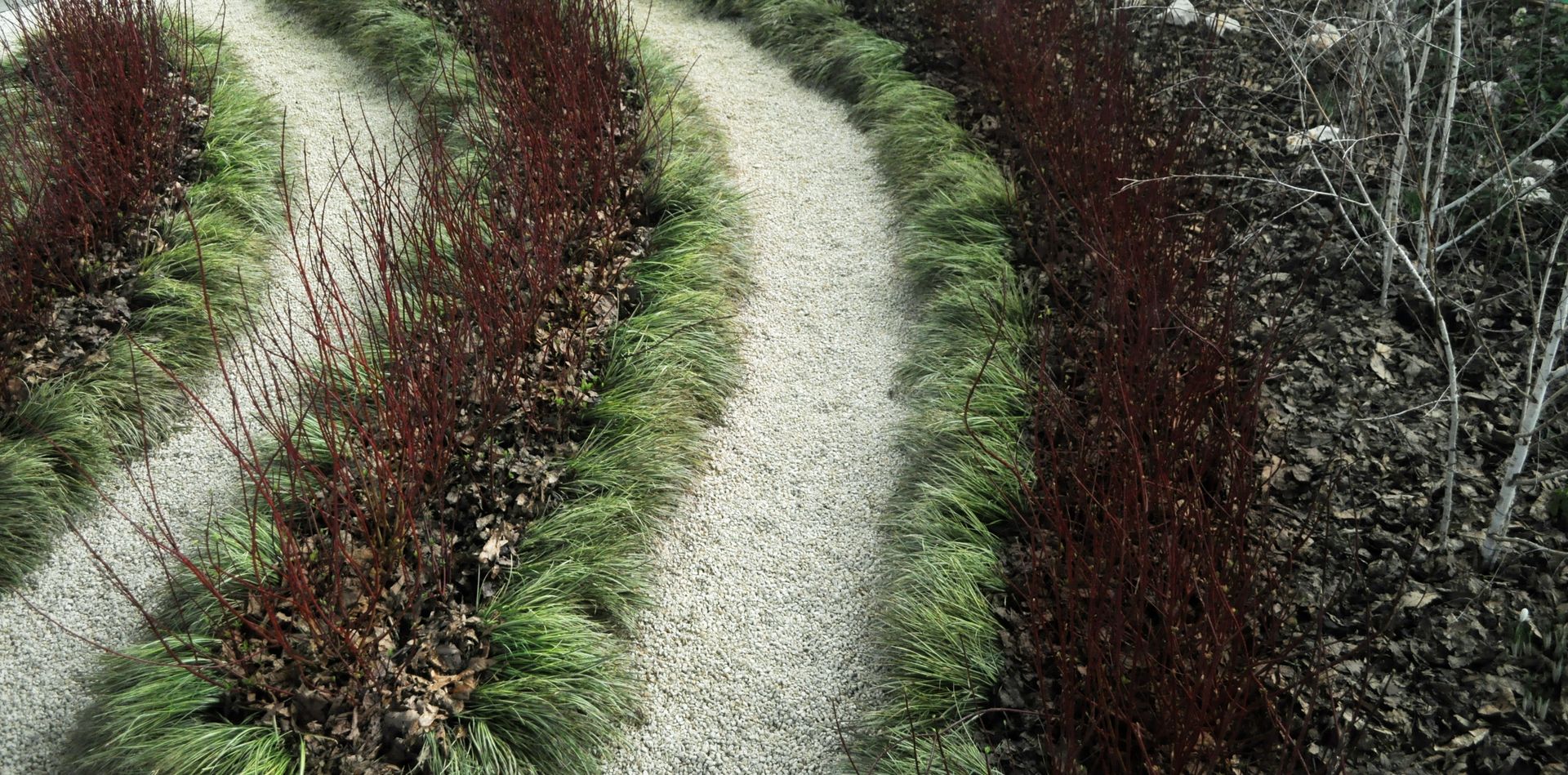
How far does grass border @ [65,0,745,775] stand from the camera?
116 inches

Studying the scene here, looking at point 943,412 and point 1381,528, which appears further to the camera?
point 943,412

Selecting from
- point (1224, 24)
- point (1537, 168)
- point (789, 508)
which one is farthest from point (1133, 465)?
point (1224, 24)

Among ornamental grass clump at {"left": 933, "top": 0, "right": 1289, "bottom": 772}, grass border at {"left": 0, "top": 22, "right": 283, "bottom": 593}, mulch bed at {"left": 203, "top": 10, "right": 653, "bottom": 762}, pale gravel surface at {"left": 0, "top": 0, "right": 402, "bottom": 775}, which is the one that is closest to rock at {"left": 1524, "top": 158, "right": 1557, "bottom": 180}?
ornamental grass clump at {"left": 933, "top": 0, "right": 1289, "bottom": 772}

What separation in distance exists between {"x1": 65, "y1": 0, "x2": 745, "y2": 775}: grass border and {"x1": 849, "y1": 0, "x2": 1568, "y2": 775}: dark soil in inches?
48.5

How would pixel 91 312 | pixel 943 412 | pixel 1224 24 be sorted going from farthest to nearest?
pixel 1224 24, pixel 91 312, pixel 943 412

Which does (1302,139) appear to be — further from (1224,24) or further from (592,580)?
(592,580)

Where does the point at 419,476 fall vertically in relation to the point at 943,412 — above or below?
above

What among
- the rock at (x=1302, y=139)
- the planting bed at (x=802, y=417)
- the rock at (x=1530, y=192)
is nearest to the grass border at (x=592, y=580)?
the planting bed at (x=802, y=417)

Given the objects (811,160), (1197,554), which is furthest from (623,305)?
(1197,554)

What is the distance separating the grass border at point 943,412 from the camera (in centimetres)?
313

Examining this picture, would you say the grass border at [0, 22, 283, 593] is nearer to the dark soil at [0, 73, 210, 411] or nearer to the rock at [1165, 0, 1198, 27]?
the dark soil at [0, 73, 210, 411]

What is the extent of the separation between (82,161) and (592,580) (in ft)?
12.0

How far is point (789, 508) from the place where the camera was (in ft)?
13.2

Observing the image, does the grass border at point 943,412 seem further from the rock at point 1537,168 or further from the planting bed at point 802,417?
the rock at point 1537,168
